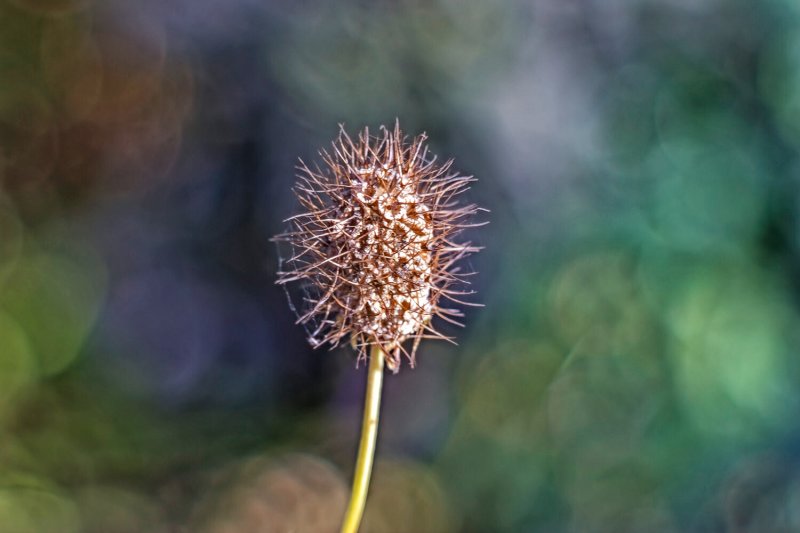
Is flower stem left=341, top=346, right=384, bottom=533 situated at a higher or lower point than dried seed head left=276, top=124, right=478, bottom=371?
lower

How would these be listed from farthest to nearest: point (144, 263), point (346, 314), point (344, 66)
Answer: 1. point (144, 263)
2. point (344, 66)
3. point (346, 314)

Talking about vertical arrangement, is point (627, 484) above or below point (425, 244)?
below

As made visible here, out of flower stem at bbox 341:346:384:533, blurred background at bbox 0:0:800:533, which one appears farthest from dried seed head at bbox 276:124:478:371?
blurred background at bbox 0:0:800:533

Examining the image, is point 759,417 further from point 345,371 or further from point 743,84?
point 345,371

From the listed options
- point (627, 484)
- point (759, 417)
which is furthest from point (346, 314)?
point (759, 417)

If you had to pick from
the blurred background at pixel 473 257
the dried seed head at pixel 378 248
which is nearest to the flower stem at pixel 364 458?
the dried seed head at pixel 378 248

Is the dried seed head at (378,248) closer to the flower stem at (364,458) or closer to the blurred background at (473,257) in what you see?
the flower stem at (364,458)

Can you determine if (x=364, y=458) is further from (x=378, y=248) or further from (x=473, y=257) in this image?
(x=473, y=257)

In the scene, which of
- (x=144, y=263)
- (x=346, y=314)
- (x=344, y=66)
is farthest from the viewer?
(x=144, y=263)

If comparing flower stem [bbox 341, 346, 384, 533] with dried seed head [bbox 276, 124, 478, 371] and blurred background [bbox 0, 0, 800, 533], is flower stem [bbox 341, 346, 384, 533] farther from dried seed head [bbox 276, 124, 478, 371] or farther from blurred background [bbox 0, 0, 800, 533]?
blurred background [bbox 0, 0, 800, 533]
